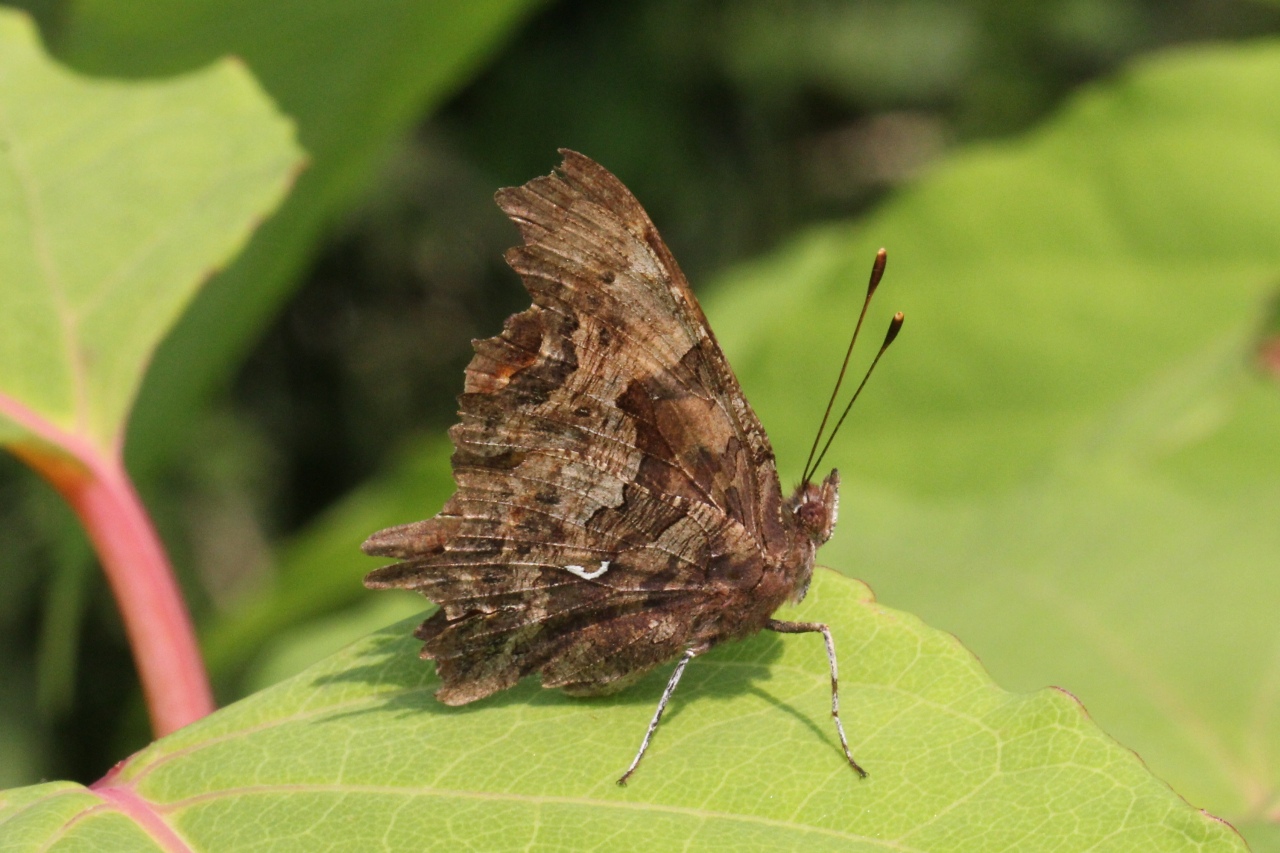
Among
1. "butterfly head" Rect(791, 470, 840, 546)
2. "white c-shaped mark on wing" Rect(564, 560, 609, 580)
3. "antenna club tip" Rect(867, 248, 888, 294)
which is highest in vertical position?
"antenna club tip" Rect(867, 248, 888, 294)

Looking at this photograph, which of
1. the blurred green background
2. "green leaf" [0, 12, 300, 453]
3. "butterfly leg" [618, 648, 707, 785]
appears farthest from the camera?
the blurred green background

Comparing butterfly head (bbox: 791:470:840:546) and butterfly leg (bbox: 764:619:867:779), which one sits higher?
butterfly head (bbox: 791:470:840:546)

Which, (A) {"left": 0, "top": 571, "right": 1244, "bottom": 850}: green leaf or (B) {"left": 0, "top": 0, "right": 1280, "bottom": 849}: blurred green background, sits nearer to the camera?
(A) {"left": 0, "top": 571, "right": 1244, "bottom": 850}: green leaf

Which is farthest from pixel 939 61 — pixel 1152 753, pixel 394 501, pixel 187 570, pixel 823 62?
pixel 1152 753

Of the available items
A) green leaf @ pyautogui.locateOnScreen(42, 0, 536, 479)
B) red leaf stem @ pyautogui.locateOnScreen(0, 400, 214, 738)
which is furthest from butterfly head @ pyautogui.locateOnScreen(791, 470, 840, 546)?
green leaf @ pyautogui.locateOnScreen(42, 0, 536, 479)

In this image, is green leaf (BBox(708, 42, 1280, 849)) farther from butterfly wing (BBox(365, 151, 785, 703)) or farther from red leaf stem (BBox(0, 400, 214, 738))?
red leaf stem (BBox(0, 400, 214, 738))

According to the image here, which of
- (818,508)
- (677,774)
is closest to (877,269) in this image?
(818,508)

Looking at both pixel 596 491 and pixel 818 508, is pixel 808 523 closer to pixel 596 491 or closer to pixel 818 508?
pixel 818 508

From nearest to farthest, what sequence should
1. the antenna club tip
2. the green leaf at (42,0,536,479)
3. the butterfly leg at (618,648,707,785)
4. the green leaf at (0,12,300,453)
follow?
1. the butterfly leg at (618,648,707,785)
2. the antenna club tip
3. the green leaf at (0,12,300,453)
4. the green leaf at (42,0,536,479)
